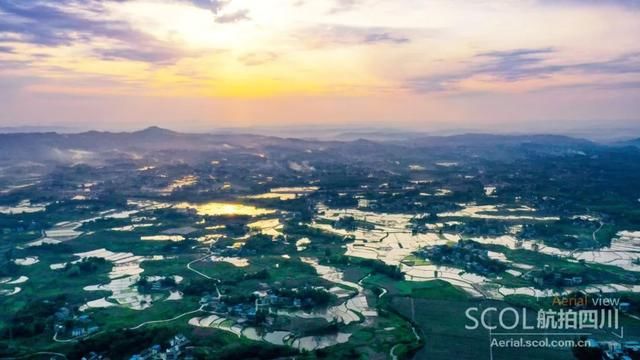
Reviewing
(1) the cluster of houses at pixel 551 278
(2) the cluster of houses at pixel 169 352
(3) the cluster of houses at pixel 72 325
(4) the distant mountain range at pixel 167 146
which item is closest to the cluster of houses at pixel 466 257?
(1) the cluster of houses at pixel 551 278

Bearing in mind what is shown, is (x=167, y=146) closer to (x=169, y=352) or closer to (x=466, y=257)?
(x=466, y=257)

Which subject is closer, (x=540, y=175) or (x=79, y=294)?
(x=79, y=294)

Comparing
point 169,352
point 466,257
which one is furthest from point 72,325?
point 466,257

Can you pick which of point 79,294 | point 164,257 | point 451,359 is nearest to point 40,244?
point 164,257

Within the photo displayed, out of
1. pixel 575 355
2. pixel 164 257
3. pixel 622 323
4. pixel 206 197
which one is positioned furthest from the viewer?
pixel 206 197

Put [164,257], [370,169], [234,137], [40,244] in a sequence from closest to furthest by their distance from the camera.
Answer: [164,257], [40,244], [370,169], [234,137]

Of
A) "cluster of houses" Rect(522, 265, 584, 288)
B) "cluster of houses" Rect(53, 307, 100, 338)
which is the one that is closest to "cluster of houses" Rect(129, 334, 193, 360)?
"cluster of houses" Rect(53, 307, 100, 338)

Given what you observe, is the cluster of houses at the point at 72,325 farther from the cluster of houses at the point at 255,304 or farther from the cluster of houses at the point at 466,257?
the cluster of houses at the point at 466,257

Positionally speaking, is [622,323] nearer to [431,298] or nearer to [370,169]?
[431,298]
